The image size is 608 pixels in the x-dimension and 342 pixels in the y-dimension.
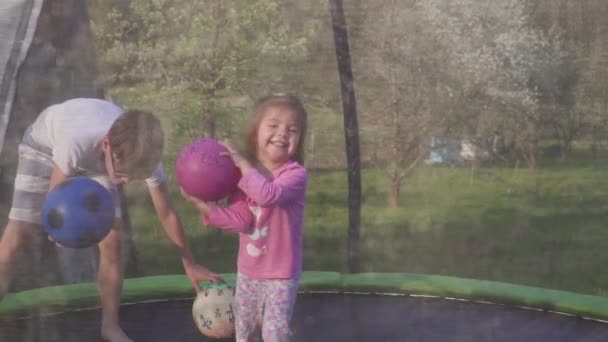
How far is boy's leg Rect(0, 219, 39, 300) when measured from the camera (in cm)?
248

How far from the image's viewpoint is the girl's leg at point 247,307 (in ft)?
7.17

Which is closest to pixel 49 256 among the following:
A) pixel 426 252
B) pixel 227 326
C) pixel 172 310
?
pixel 172 310

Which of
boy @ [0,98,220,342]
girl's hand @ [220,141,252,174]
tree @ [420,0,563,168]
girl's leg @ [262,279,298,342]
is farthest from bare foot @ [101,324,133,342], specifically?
tree @ [420,0,563,168]

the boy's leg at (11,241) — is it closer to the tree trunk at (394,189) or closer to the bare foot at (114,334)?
the bare foot at (114,334)

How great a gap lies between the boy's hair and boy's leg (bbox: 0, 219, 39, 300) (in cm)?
38

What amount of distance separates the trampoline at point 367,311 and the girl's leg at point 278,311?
1.61 feet

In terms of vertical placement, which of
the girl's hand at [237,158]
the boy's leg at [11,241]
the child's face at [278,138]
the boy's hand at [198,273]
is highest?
the child's face at [278,138]

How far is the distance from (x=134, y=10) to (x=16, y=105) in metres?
0.42

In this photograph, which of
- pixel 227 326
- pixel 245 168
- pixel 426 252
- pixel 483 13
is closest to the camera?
pixel 245 168

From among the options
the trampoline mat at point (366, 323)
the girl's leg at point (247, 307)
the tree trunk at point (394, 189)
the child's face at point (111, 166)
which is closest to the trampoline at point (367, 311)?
the trampoline mat at point (366, 323)

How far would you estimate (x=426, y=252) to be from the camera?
3.04 metres

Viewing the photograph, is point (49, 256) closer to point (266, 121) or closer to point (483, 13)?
point (266, 121)

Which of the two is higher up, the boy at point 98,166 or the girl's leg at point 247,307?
the boy at point 98,166

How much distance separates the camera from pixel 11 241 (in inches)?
97.8
